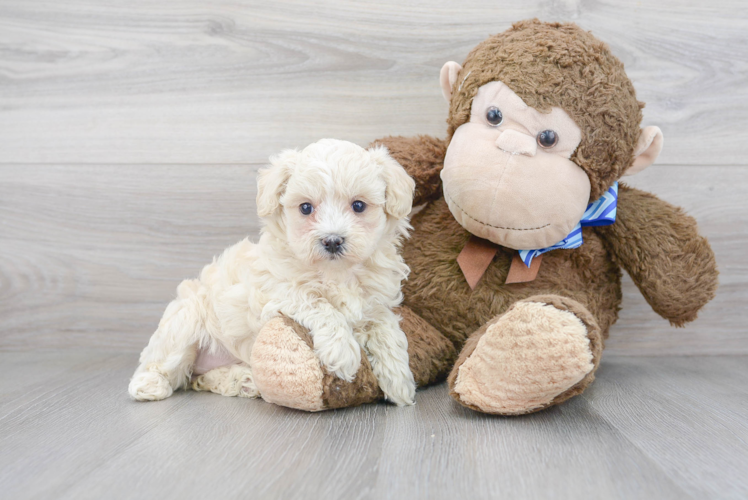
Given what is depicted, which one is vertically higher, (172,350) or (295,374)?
(295,374)

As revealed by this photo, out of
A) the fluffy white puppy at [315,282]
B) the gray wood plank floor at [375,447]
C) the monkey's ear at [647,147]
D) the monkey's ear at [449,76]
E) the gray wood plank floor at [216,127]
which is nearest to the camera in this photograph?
the gray wood plank floor at [375,447]

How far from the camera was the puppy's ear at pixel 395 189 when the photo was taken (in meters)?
1.11

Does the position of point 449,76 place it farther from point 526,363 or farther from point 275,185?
point 526,363

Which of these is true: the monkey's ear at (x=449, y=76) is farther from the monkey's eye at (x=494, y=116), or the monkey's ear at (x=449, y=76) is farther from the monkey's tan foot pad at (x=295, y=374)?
the monkey's tan foot pad at (x=295, y=374)

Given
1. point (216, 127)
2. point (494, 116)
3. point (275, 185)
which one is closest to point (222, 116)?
point (216, 127)

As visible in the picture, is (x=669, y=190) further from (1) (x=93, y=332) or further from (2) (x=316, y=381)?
(1) (x=93, y=332)

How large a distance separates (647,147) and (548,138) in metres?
0.25

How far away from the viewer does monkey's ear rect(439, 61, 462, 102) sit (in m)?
1.30

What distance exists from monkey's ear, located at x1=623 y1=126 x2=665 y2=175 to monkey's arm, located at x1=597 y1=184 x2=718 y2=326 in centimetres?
10

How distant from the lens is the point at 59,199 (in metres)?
1.61

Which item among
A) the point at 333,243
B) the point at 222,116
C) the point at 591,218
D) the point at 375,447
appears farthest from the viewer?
the point at 222,116

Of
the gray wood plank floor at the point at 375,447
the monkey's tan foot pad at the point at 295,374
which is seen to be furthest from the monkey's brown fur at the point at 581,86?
the monkey's tan foot pad at the point at 295,374

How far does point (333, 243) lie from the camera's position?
40.7 inches

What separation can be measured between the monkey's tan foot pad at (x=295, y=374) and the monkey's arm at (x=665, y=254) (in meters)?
0.67
